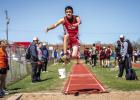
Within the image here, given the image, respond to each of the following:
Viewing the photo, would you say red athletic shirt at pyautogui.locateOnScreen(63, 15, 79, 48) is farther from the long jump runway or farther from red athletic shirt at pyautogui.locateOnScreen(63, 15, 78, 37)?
the long jump runway

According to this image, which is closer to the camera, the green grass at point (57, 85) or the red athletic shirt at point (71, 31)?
the red athletic shirt at point (71, 31)

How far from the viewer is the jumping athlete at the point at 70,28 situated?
41.4 ft

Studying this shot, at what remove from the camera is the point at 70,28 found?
12695 millimetres

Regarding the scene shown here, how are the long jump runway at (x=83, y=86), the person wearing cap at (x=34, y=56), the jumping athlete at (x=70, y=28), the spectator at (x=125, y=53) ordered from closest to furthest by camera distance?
the jumping athlete at (x=70, y=28) < the long jump runway at (x=83, y=86) < the person wearing cap at (x=34, y=56) < the spectator at (x=125, y=53)

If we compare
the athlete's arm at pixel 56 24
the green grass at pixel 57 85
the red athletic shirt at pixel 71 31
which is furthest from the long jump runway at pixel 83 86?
the athlete's arm at pixel 56 24

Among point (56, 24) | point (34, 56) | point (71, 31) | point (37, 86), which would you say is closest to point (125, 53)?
point (34, 56)

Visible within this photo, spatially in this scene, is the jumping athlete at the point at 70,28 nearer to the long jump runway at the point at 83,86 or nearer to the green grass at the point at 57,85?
the long jump runway at the point at 83,86

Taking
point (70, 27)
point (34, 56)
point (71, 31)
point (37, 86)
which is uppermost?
point (70, 27)

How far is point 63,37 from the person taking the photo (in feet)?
41.7

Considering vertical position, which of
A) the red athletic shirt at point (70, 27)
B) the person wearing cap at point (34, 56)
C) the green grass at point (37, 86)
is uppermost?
the red athletic shirt at point (70, 27)

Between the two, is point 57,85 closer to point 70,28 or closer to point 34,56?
point 34,56

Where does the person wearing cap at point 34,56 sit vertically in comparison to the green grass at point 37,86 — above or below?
above

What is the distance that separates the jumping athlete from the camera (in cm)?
1262

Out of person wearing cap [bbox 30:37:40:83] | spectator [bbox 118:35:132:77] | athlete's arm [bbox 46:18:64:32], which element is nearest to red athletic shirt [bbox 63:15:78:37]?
athlete's arm [bbox 46:18:64:32]
